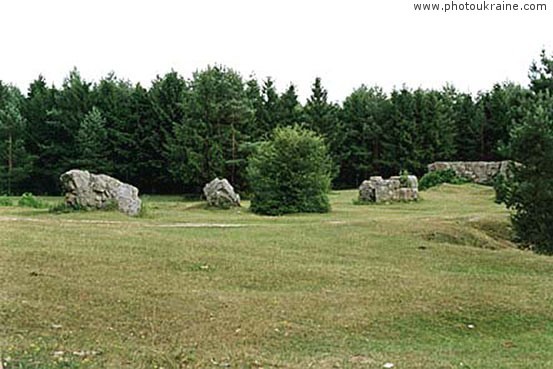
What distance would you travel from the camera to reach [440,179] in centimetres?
3381

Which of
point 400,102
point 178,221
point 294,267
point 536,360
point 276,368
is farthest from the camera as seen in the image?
point 400,102

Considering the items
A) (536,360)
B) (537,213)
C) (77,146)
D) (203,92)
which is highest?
(203,92)

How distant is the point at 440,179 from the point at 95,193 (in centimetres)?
2001

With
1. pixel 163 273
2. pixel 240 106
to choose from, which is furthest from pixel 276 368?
pixel 240 106

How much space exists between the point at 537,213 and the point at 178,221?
831 centimetres

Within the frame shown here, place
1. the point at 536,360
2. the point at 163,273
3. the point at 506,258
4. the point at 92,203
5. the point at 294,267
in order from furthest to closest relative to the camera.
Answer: the point at 92,203 → the point at 506,258 → the point at 294,267 → the point at 163,273 → the point at 536,360

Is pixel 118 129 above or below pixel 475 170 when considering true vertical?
above


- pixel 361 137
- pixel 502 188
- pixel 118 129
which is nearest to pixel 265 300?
pixel 502 188

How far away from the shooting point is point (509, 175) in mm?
14180

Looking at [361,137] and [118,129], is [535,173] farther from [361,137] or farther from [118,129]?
[361,137]

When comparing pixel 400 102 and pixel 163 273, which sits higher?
pixel 400 102

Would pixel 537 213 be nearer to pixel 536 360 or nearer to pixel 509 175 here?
pixel 509 175

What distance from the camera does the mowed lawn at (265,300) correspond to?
5.84 metres

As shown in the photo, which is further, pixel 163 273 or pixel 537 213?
pixel 537 213
